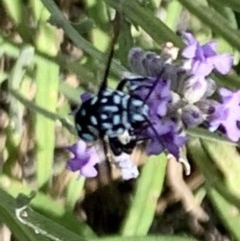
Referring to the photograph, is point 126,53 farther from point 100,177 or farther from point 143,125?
point 100,177

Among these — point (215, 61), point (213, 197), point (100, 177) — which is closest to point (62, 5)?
point (100, 177)

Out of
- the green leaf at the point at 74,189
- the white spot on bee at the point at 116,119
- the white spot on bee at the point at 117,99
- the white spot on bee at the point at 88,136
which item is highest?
the white spot on bee at the point at 117,99

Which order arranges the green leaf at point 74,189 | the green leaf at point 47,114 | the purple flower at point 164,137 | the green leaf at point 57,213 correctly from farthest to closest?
the green leaf at point 74,189
the green leaf at point 57,213
the green leaf at point 47,114
the purple flower at point 164,137

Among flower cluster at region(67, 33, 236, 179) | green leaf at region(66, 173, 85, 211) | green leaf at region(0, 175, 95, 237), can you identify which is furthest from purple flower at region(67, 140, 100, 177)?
green leaf at region(66, 173, 85, 211)

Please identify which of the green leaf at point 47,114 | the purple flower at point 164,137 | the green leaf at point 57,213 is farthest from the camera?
the green leaf at point 57,213

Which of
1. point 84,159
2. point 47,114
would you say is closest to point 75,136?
point 47,114

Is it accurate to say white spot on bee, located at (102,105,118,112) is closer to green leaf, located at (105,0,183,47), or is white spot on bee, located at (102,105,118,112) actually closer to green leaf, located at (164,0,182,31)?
green leaf, located at (105,0,183,47)

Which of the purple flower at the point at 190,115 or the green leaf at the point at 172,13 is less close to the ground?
the purple flower at the point at 190,115

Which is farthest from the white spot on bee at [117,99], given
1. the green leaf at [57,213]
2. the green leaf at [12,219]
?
the green leaf at [57,213]

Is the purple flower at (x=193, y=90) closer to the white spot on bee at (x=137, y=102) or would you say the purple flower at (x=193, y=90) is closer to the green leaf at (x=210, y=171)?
the white spot on bee at (x=137, y=102)
